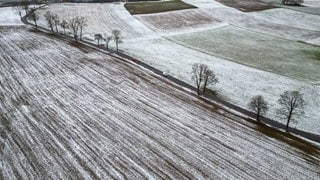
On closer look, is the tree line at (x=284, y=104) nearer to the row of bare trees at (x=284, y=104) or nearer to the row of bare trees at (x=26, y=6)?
the row of bare trees at (x=284, y=104)

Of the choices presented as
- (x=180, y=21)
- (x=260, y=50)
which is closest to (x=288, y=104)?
(x=260, y=50)

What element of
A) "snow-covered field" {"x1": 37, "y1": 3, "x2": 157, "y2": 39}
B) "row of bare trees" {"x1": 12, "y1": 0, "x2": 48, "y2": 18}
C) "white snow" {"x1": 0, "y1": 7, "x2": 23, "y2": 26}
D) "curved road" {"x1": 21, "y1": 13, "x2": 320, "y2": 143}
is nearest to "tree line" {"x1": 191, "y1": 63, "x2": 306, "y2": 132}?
"curved road" {"x1": 21, "y1": 13, "x2": 320, "y2": 143}

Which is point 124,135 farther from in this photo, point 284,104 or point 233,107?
point 284,104

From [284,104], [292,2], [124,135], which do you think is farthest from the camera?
[292,2]

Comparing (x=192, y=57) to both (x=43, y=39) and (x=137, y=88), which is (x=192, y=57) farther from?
(x=43, y=39)

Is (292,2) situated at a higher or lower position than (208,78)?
higher

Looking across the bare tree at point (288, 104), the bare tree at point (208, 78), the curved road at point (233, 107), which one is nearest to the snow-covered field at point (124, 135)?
the curved road at point (233, 107)
